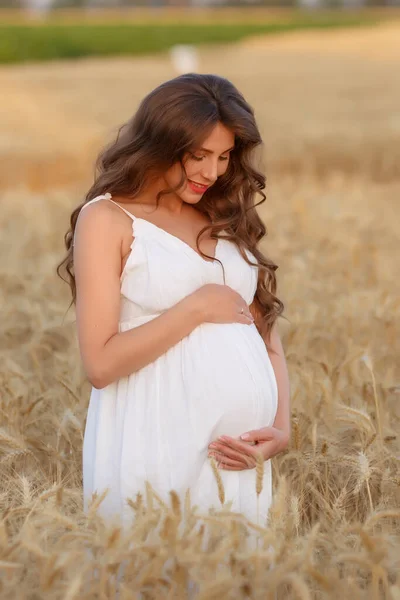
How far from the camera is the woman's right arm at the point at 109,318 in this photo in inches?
77.5

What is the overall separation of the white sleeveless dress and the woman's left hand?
21mm

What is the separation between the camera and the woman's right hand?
6.59ft

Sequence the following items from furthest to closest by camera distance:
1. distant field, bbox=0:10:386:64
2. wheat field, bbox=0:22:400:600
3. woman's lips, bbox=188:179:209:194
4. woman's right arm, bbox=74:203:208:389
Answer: distant field, bbox=0:10:386:64, woman's lips, bbox=188:179:209:194, woman's right arm, bbox=74:203:208:389, wheat field, bbox=0:22:400:600

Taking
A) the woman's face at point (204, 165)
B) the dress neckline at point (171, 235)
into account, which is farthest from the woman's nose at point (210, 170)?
the dress neckline at point (171, 235)

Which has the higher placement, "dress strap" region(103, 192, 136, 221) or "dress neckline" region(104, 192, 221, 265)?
"dress strap" region(103, 192, 136, 221)

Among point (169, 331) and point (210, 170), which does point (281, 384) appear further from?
point (210, 170)

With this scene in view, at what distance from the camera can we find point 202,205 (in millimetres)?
2277

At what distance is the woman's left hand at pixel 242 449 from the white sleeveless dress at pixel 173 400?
0.02 m

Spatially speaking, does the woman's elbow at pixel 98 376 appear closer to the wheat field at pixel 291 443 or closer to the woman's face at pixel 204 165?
the wheat field at pixel 291 443

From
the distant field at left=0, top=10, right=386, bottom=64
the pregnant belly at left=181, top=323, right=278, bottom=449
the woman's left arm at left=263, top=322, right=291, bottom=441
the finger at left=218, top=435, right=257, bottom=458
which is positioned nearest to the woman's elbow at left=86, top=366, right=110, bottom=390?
the pregnant belly at left=181, top=323, right=278, bottom=449

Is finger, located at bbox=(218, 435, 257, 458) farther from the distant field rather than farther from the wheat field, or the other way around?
the distant field

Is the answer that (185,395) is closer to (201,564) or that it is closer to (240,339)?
(240,339)

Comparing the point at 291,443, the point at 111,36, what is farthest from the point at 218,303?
the point at 111,36

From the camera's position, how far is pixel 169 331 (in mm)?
1969
